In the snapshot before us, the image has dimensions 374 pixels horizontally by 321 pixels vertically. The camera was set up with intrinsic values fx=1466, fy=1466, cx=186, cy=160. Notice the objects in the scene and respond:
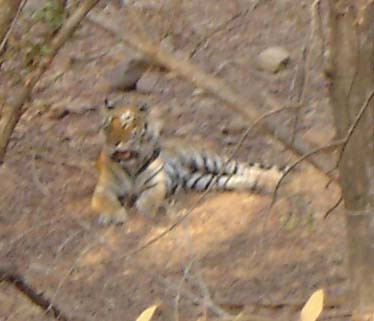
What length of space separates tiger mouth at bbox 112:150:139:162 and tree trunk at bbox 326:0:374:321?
204 inches

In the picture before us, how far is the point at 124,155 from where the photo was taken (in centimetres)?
892

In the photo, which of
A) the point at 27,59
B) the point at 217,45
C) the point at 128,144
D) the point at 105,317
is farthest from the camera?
the point at 217,45

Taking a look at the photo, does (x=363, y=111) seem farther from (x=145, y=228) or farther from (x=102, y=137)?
(x=102, y=137)

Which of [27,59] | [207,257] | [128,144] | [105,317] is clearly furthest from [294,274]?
[27,59]

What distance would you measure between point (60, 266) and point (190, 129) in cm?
239

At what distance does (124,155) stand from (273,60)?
172cm

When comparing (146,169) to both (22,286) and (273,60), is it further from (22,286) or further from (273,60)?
(22,286)

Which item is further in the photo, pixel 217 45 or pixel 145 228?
Result: pixel 217 45

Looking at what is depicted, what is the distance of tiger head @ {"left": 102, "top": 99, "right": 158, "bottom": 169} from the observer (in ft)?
28.7

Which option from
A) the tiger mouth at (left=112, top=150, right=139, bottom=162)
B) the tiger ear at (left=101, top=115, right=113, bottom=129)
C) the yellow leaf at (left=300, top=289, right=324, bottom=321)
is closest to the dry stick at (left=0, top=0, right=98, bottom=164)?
the yellow leaf at (left=300, top=289, right=324, bottom=321)

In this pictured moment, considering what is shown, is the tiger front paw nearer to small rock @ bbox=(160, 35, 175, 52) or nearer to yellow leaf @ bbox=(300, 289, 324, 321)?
small rock @ bbox=(160, 35, 175, 52)

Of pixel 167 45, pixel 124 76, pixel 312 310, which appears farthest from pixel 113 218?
pixel 312 310

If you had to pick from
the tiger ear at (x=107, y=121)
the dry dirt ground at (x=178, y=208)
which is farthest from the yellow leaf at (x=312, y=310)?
the tiger ear at (x=107, y=121)

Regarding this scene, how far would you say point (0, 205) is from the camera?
331 inches
